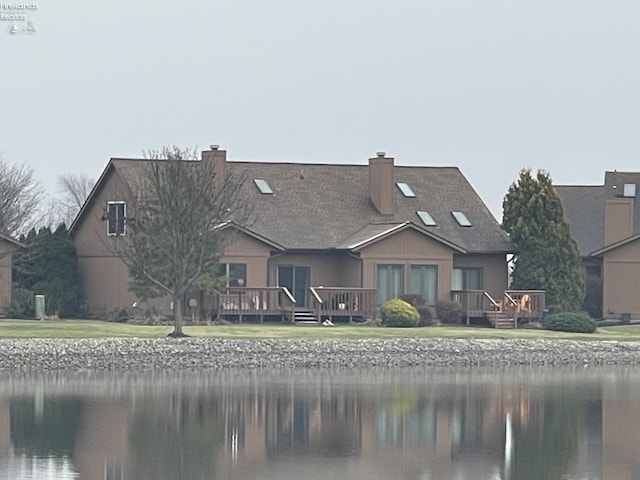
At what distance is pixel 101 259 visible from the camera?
196ft

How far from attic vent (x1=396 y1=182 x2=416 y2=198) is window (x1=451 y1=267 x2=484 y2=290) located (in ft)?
13.0

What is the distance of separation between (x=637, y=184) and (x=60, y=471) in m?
50.3

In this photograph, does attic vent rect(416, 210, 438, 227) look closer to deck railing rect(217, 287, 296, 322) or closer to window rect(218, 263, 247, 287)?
deck railing rect(217, 287, 296, 322)

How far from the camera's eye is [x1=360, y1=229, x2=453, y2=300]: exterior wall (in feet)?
194

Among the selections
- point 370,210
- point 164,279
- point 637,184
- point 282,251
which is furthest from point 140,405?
point 637,184

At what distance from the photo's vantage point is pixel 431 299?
6000 centimetres

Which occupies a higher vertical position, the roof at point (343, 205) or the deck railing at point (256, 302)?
the roof at point (343, 205)

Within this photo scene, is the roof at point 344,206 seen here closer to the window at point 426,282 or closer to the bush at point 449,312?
the window at point 426,282

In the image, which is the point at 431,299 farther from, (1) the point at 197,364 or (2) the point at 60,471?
(2) the point at 60,471

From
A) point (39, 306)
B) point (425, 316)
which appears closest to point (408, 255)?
point (425, 316)

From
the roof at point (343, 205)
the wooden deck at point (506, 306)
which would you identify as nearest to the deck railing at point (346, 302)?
the roof at point (343, 205)

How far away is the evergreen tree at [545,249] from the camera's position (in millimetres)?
60688

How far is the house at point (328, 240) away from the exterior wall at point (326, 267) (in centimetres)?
4

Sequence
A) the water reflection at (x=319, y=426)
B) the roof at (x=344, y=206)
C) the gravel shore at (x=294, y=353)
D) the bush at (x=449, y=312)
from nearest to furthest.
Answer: the water reflection at (x=319, y=426), the gravel shore at (x=294, y=353), the bush at (x=449, y=312), the roof at (x=344, y=206)
